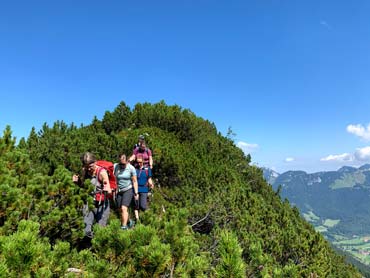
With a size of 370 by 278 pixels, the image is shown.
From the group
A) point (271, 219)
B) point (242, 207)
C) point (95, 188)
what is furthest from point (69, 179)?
point (271, 219)

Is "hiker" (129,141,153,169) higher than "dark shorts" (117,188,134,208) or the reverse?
higher

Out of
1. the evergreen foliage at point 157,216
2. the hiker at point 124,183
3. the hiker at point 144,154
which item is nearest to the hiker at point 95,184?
the evergreen foliage at point 157,216

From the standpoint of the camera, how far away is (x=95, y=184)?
775cm

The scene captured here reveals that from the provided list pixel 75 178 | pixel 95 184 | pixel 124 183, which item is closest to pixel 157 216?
pixel 95 184

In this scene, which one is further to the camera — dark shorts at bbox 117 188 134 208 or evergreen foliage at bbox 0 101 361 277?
dark shorts at bbox 117 188 134 208

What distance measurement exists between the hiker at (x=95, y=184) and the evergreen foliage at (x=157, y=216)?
1.34 ft

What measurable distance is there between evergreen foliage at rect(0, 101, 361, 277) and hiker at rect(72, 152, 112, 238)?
407mm

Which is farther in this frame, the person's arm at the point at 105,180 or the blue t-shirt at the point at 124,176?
the blue t-shirt at the point at 124,176

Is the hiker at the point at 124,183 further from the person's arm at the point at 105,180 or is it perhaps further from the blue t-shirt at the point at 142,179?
the person's arm at the point at 105,180

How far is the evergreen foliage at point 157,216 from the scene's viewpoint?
12.1ft

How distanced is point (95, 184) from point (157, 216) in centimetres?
170

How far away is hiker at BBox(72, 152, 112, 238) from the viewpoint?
757 centimetres

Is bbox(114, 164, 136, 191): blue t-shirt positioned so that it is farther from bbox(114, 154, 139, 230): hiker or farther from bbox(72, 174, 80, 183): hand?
bbox(72, 174, 80, 183): hand

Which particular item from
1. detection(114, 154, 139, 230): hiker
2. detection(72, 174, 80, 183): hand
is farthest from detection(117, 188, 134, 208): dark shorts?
detection(72, 174, 80, 183): hand
